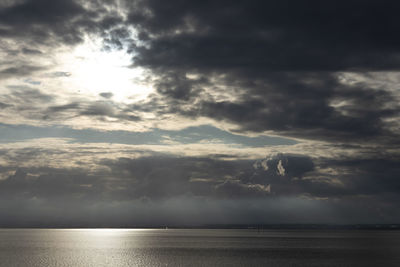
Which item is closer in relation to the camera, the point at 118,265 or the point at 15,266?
the point at 15,266

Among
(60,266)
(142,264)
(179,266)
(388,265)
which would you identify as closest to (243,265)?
(179,266)

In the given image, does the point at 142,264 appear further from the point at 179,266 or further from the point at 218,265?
the point at 218,265

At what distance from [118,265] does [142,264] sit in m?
7.63

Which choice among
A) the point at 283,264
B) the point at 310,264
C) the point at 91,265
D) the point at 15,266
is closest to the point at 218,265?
the point at 283,264

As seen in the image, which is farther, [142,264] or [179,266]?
[142,264]

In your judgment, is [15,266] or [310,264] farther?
[310,264]

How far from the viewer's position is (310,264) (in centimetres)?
12812

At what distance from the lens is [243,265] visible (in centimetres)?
12438

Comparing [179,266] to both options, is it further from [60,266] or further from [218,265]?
[60,266]

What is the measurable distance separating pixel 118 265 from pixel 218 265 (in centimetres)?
3132

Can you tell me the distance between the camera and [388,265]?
122m

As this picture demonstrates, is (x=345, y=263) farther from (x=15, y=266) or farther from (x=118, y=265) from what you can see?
(x=15, y=266)

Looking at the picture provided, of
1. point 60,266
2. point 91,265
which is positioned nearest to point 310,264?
point 91,265

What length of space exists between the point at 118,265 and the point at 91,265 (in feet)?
27.4
